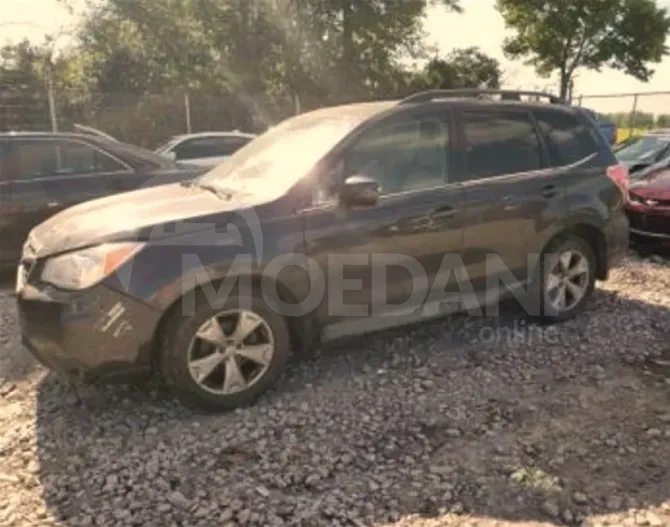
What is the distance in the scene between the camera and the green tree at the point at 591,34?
75.6 feet

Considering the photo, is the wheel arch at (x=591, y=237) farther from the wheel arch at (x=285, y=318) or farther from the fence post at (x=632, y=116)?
the fence post at (x=632, y=116)

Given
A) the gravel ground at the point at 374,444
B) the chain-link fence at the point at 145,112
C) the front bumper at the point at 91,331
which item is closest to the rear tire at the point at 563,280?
the gravel ground at the point at 374,444

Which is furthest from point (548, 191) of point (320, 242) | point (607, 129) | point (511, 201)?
point (607, 129)

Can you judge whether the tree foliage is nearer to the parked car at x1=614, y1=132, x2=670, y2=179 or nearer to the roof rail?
the parked car at x1=614, y1=132, x2=670, y2=179

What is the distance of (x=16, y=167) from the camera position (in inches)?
236

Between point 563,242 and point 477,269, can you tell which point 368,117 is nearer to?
point 477,269

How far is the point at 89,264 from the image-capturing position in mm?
3328

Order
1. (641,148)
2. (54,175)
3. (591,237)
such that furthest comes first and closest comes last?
1. (641,148)
2. (54,175)
3. (591,237)

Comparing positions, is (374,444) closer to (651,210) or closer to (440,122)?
(440,122)

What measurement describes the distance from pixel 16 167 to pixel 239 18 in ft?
49.9

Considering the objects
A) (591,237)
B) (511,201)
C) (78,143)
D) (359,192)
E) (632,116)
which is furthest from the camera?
(632,116)

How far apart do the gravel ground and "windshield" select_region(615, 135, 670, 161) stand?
5543 mm

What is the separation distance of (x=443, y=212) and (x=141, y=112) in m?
14.4

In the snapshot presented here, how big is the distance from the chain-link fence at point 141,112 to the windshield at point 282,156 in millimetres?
11836
